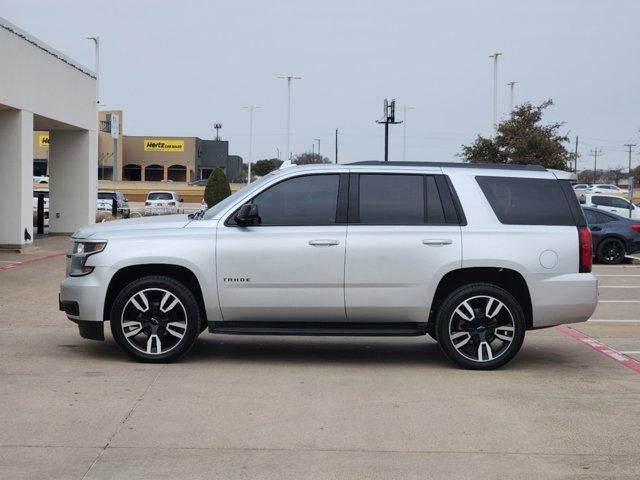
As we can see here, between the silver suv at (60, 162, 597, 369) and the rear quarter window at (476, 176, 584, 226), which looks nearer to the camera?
the silver suv at (60, 162, 597, 369)

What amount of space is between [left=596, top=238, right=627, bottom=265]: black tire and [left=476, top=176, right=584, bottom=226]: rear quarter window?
14.8 metres

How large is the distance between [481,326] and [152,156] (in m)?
80.4

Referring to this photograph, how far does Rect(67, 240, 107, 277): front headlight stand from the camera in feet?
28.9

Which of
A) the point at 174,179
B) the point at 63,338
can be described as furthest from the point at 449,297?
the point at 174,179

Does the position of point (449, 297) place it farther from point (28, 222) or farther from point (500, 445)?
point (28, 222)

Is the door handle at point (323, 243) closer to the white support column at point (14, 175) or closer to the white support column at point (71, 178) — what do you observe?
the white support column at point (14, 175)

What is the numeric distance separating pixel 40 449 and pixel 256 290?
3046 mm

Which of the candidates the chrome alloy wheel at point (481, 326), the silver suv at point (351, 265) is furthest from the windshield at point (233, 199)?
the chrome alloy wheel at point (481, 326)

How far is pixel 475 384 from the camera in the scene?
827cm

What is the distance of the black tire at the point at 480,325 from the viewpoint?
873 cm

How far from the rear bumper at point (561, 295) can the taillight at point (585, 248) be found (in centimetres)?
9

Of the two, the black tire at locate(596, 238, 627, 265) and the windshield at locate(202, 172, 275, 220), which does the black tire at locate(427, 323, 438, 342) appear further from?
the black tire at locate(596, 238, 627, 265)

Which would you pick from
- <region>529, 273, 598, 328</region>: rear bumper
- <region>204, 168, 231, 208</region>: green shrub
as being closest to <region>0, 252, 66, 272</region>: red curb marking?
<region>529, 273, 598, 328</region>: rear bumper

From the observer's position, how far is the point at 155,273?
893 cm
